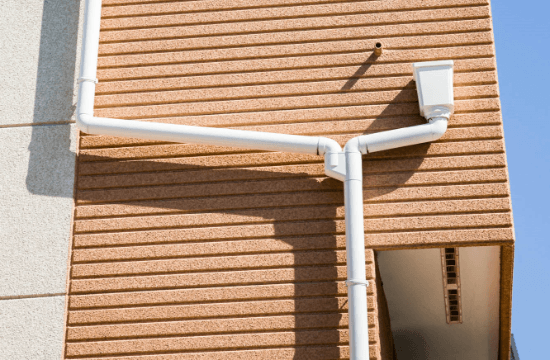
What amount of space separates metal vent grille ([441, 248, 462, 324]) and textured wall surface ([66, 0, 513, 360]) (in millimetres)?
1454

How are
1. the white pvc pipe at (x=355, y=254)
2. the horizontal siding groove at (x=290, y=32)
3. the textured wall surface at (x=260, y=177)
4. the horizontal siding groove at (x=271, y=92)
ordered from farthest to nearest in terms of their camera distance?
the horizontal siding groove at (x=290, y=32)
the horizontal siding groove at (x=271, y=92)
the textured wall surface at (x=260, y=177)
the white pvc pipe at (x=355, y=254)

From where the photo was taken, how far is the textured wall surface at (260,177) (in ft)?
18.1

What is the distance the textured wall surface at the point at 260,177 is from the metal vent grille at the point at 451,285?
1.45 metres

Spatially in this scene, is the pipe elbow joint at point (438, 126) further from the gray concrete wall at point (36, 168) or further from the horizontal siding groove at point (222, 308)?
the gray concrete wall at point (36, 168)

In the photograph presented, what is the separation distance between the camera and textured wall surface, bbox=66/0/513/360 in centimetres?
553

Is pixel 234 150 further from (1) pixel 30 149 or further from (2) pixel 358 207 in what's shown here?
(1) pixel 30 149

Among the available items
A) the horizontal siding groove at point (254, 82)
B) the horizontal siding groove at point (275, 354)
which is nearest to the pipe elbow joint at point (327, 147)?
the horizontal siding groove at point (254, 82)

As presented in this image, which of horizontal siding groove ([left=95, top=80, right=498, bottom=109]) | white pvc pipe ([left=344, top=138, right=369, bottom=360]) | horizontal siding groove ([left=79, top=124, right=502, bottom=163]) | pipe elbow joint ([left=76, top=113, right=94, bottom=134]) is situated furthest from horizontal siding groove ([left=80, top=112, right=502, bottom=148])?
white pvc pipe ([left=344, top=138, right=369, bottom=360])

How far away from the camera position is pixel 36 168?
6074mm

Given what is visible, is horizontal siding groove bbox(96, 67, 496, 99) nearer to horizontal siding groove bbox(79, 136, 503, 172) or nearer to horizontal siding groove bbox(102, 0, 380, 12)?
horizontal siding groove bbox(79, 136, 503, 172)

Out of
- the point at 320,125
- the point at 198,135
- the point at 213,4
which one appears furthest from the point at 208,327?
the point at 213,4

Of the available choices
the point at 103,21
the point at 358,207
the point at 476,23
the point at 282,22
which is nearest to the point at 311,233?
the point at 358,207

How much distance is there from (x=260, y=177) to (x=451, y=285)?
9.91ft

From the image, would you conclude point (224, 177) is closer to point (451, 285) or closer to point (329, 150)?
point (329, 150)
